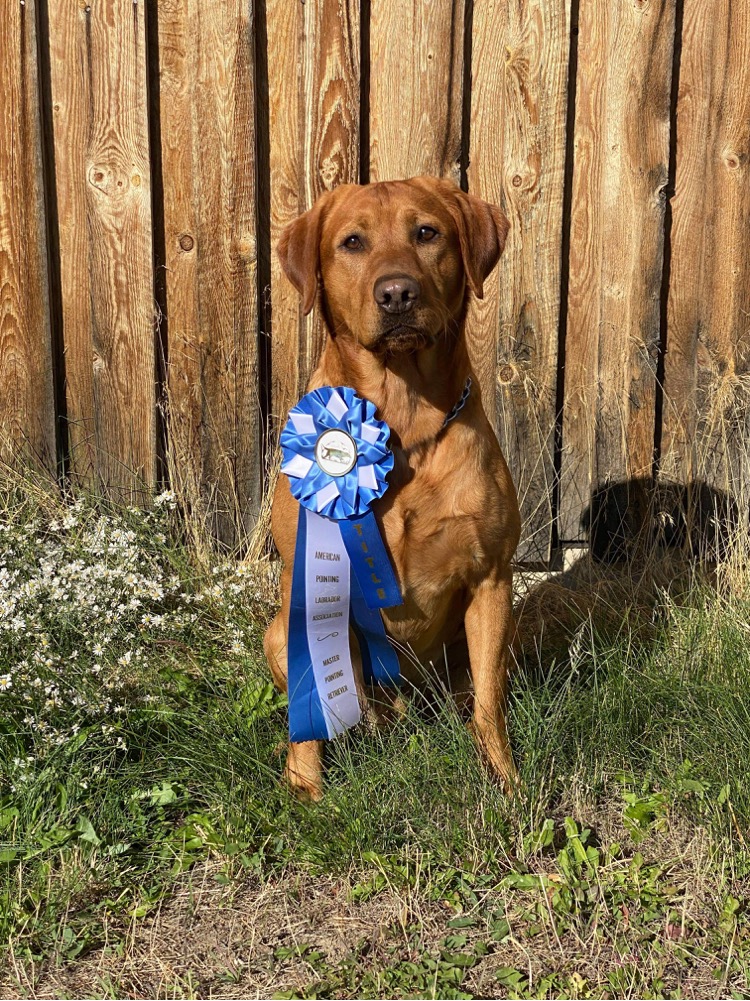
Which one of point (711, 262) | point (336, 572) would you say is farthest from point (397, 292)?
Answer: point (711, 262)

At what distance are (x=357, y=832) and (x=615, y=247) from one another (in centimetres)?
262

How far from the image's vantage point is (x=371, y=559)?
2.71 metres

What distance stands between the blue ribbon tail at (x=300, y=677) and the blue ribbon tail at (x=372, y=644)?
148 millimetres

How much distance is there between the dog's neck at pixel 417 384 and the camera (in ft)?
9.14

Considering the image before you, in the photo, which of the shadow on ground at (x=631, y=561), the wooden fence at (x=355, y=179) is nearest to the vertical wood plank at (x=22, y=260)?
the wooden fence at (x=355, y=179)

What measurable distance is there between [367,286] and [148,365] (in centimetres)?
163

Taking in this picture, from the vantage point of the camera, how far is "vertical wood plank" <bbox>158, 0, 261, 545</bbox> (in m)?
3.80

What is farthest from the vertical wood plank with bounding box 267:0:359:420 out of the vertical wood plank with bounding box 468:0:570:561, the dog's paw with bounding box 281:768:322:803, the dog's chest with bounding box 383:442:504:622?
the dog's paw with bounding box 281:768:322:803

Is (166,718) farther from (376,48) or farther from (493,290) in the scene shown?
(376,48)

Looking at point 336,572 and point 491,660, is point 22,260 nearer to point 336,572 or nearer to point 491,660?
point 336,572

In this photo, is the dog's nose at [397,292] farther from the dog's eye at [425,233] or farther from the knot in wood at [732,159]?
the knot in wood at [732,159]

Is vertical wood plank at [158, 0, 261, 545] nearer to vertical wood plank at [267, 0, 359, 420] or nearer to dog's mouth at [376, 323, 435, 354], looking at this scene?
vertical wood plank at [267, 0, 359, 420]

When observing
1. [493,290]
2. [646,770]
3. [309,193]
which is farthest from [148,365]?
[646,770]

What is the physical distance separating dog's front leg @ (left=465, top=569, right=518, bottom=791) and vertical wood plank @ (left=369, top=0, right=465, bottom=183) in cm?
190
